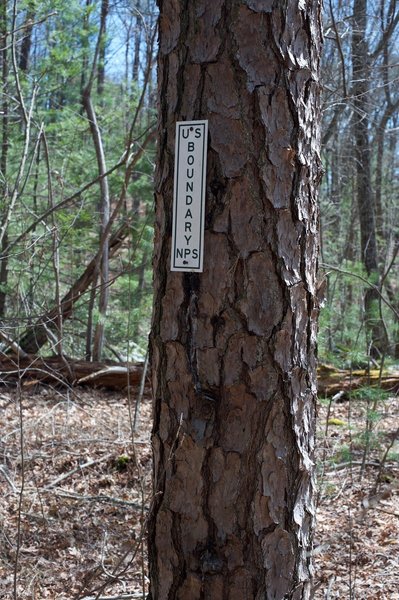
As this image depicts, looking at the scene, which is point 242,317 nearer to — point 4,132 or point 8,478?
point 8,478

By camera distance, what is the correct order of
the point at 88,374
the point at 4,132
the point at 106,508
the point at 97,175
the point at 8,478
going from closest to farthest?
the point at 8,478, the point at 106,508, the point at 88,374, the point at 4,132, the point at 97,175

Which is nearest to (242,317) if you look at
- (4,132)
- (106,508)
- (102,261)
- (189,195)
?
(189,195)

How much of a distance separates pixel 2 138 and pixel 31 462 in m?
4.56

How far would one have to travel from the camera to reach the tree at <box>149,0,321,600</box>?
5.82 ft

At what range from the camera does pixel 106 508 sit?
4.29 m

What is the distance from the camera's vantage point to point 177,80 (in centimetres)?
184

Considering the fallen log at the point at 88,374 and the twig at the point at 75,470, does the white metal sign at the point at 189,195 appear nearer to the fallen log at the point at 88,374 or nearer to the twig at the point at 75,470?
the twig at the point at 75,470

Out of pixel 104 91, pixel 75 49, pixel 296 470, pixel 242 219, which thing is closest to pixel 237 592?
pixel 296 470

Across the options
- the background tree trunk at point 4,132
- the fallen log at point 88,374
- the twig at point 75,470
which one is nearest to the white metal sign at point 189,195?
the twig at point 75,470

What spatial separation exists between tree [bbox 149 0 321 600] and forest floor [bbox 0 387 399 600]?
2.08ft

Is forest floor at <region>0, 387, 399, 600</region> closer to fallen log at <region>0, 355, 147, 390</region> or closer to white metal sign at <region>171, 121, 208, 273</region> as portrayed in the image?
fallen log at <region>0, 355, 147, 390</region>

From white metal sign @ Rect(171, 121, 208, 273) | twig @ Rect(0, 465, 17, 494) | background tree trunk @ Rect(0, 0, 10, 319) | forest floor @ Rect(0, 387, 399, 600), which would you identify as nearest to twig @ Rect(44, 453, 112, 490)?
forest floor @ Rect(0, 387, 399, 600)

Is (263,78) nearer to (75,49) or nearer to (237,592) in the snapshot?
(237,592)

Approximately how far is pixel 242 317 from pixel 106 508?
9.58 ft
